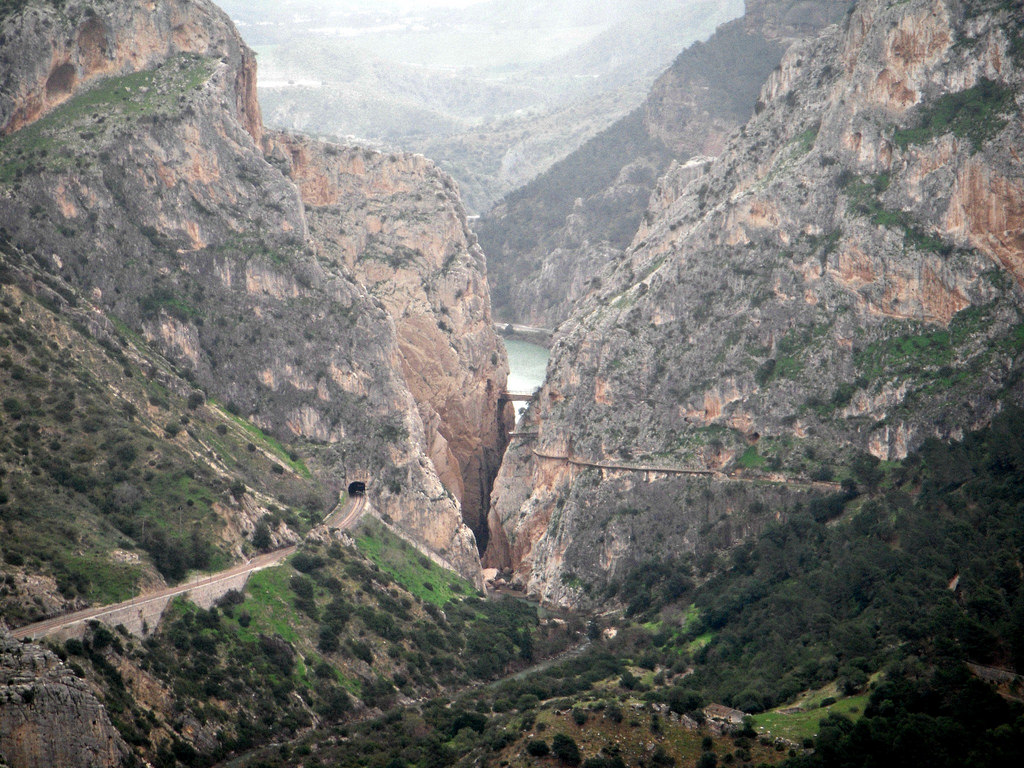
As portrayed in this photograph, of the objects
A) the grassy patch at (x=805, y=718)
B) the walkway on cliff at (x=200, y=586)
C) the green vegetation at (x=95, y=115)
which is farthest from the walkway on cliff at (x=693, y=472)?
the green vegetation at (x=95, y=115)

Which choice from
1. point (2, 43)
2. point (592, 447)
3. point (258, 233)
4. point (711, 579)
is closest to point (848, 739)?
point (711, 579)

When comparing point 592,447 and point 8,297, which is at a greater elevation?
point 8,297

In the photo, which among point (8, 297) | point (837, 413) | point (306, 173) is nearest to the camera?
point (8, 297)

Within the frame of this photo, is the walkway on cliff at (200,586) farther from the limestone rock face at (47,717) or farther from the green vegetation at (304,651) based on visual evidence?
the limestone rock face at (47,717)

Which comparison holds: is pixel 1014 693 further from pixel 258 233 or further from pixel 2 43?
pixel 2 43

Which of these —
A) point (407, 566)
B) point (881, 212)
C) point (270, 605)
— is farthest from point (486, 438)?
point (270, 605)

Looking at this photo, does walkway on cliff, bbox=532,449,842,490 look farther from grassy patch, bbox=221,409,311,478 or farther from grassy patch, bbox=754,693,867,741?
grassy patch, bbox=754,693,867,741

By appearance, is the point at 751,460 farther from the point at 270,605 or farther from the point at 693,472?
the point at 270,605

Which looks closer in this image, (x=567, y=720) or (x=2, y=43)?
(x=567, y=720)
